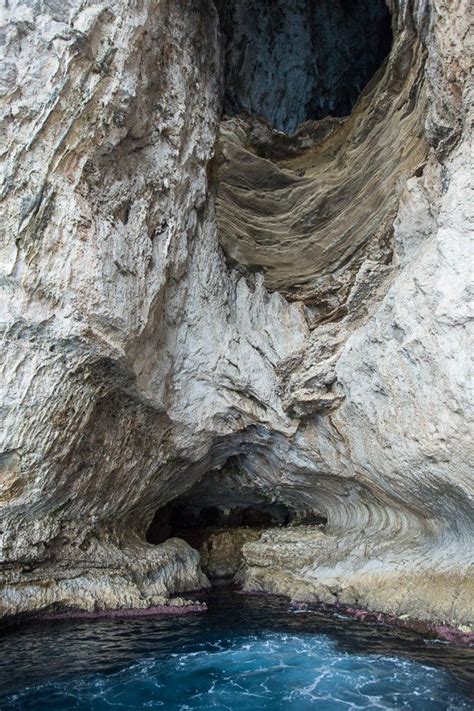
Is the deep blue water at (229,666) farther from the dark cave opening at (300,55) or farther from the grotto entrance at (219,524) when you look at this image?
the dark cave opening at (300,55)

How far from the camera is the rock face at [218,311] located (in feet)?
36.8

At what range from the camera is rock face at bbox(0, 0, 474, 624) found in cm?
1123

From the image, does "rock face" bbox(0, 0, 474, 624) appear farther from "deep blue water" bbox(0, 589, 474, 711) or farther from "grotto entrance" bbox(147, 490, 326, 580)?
"grotto entrance" bbox(147, 490, 326, 580)

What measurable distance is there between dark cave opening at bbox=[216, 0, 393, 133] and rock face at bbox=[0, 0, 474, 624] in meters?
2.74

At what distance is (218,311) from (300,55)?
10985 millimetres

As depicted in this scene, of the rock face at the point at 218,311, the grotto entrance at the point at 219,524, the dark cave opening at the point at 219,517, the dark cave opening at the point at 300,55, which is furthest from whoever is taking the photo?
the dark cave opening at the point at 219,517

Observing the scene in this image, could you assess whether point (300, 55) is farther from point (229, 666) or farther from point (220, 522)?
point (229, 666)

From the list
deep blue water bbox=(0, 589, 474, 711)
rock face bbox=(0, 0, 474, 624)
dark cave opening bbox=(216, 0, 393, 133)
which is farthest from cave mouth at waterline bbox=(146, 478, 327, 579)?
dark cave opening bbox=(216, 0, 393, 133)

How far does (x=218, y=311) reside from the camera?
55.1 feet

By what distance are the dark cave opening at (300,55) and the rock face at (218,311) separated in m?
2.74

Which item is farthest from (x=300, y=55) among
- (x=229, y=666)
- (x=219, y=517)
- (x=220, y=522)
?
(x=229, y=666)

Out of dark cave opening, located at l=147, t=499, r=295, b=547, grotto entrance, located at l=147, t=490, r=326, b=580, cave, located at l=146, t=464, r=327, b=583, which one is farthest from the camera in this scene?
dark cave opening, located at l=147, t=499, r=295, b=547

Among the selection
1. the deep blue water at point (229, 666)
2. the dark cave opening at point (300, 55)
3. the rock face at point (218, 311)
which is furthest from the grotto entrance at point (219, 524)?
the dark cave opening at point (300, 55)

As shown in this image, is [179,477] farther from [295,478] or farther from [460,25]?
[460,25]
